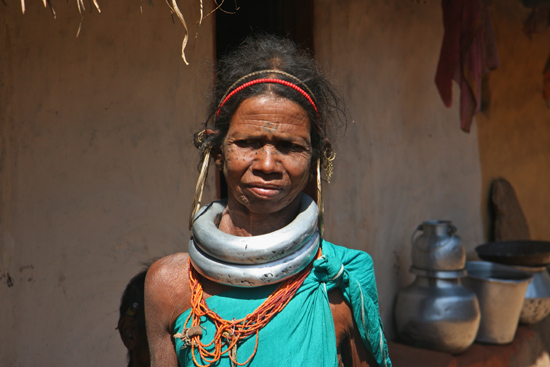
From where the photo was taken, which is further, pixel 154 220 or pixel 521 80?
pixel 521 80

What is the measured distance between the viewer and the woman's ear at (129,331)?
8.42 ft

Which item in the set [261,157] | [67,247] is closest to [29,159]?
[67,247]

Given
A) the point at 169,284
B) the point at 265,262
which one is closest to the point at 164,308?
the point at 169,284

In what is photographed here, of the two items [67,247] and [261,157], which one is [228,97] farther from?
[67,247]

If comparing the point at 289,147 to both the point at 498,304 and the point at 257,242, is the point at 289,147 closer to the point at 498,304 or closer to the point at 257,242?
the point at 257,242

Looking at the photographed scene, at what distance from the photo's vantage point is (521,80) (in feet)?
22.0

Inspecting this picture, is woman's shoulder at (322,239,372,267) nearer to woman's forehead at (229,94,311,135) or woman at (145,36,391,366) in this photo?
woman at (145,36,391,366)

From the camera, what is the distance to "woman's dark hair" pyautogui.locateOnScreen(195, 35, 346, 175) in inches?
69.8

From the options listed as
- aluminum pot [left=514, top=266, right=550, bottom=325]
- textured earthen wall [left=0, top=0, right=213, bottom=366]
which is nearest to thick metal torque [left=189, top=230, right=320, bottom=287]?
textured earthen wall [left=0, top=0, right=213, bottom=366]

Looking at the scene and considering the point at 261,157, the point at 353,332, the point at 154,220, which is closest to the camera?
the point at 261,157

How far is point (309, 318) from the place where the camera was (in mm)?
1715

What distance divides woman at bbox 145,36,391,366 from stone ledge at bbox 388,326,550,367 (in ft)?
8.24

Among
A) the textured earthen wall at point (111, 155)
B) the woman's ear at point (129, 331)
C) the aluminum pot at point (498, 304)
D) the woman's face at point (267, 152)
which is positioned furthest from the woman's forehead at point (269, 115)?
the aluminum pot at point (498, 304)

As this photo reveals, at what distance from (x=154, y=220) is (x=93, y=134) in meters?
0.56
